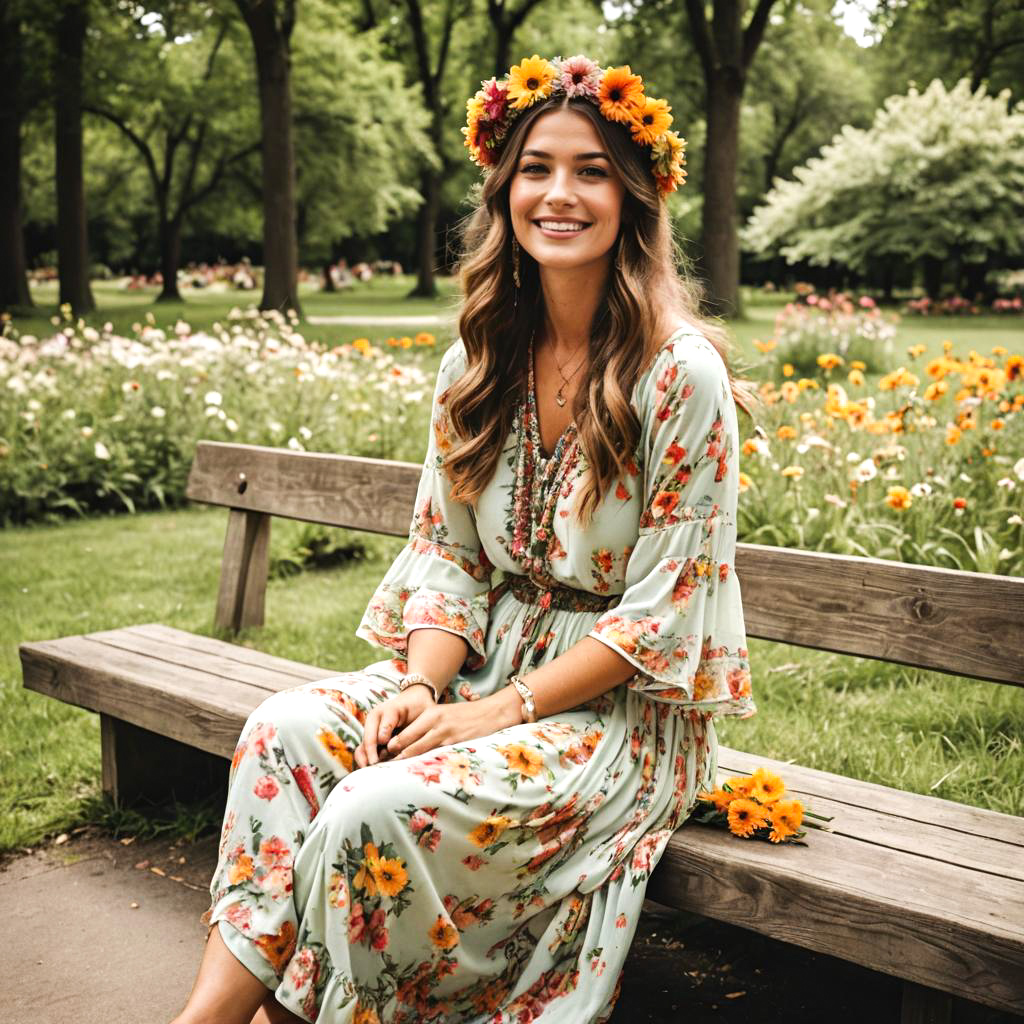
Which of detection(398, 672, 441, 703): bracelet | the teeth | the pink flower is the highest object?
the teeth

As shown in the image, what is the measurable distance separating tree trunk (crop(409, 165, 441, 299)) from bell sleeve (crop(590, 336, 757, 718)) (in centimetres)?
3079

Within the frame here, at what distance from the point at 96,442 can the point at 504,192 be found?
573cm

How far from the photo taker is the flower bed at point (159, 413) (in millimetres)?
7648

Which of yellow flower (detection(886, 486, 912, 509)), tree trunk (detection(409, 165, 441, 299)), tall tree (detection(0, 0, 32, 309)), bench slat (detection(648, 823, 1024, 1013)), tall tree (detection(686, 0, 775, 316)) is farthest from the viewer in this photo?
tree trunk (detection(409, 165, 441, 299))

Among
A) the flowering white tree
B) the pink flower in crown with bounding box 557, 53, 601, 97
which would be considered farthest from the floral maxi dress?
the flowering white tree

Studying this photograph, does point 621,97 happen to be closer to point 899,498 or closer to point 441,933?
point 441,933

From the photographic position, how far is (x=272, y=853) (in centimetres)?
226

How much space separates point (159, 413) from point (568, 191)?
536 cm

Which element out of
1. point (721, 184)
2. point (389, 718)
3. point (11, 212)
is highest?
point (721, 184)

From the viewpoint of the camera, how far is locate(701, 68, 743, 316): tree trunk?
15.5 metres

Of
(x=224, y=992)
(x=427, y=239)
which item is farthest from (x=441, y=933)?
(x=427, y=239)

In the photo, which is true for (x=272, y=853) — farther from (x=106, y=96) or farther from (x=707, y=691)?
(x=106, y=96)

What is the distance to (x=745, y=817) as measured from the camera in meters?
2.42

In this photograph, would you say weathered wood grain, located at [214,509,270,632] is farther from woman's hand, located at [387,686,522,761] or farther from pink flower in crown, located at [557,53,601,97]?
pink flower in crown, located at [557,53,601,97]
